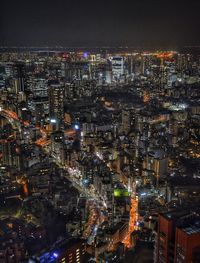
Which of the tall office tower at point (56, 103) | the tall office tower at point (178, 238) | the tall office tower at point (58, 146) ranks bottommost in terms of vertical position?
the tall office tower at point (58, 146)

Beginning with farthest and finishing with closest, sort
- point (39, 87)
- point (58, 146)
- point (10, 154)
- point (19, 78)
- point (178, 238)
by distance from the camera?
point (19, 78)
point (39, 87)
point (58, 146)
point (10, 154)
point (178, 238)

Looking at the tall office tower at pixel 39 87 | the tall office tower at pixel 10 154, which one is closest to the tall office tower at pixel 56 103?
the tall office tower at pixel 39 87

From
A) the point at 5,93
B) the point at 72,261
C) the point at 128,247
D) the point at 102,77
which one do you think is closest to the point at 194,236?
the point at 72,261

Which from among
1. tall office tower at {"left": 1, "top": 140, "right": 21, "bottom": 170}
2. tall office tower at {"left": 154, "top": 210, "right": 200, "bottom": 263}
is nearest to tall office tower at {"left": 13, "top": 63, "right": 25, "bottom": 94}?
tall office tower at {"left": 1, "top": 140, "right": 21, "bottom": 170}

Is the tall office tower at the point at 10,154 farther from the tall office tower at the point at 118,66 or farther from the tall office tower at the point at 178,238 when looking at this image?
the tall office tower at the point at 118,66

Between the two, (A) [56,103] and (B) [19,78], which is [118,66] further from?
(A) [56,103]

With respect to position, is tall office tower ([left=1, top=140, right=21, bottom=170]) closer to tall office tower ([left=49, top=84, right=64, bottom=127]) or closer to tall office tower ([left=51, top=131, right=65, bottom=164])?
tall office tower ([left=51, top=131, right=65, bottom=164])

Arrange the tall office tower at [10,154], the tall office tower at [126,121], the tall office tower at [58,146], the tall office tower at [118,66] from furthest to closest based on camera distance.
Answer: the tall office tower at [118,66] → the tall office tower at [126,121] → the tall office tower at [58,146] → the tall office tower at [10,154]

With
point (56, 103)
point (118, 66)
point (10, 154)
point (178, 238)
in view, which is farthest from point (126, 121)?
point (118, 66)
